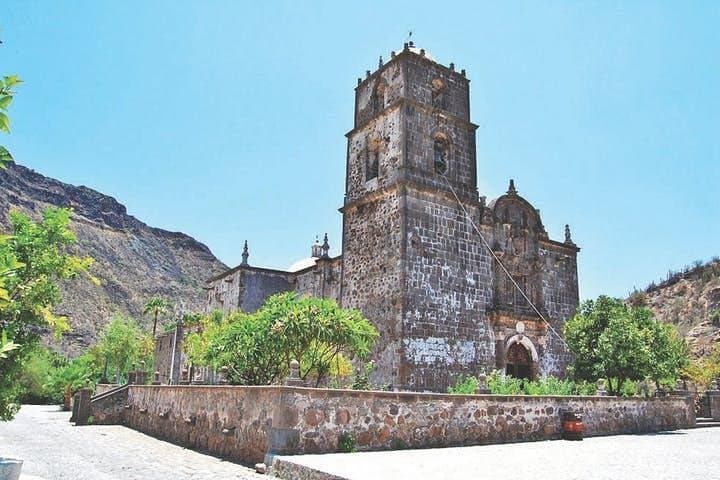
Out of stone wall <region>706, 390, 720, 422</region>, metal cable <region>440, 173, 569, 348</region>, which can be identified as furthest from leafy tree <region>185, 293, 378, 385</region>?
stone wall <region>706, 390, 720, 422</region>

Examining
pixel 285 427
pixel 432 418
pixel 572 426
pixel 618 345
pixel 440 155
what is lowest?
pixel 572 426

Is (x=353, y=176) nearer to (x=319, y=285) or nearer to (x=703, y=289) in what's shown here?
(x=319, y=285)

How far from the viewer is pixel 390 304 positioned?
21.2 m

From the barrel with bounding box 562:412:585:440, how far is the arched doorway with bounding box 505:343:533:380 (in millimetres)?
9597

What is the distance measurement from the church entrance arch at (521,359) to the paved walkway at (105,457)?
1409cm

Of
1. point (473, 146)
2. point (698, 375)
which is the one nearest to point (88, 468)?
point (473, 146)

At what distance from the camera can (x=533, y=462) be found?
936cm

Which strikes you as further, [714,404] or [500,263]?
[500,263]

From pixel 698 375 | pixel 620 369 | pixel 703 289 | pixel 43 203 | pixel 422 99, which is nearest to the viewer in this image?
pixel 620 369

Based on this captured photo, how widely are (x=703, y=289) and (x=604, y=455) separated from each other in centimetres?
4476

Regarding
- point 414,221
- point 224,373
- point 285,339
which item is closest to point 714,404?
point 414,221

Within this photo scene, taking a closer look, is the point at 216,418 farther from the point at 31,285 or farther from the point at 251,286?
the point at 251,286

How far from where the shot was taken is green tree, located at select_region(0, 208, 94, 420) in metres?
7.06

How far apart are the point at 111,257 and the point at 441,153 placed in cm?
7896
